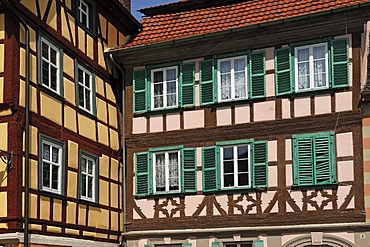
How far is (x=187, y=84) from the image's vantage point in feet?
62.6

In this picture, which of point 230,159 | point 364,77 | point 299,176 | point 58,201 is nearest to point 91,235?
point 58,201

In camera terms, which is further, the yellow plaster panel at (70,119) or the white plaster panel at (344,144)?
the white plaster panel at (344,144)

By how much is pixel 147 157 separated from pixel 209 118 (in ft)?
6.73

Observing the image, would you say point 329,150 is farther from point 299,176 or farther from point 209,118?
point 209,118

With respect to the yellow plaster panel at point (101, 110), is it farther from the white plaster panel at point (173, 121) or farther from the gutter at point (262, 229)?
the gutter at point (262, 229)

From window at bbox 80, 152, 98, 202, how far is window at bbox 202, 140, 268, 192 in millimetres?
2856

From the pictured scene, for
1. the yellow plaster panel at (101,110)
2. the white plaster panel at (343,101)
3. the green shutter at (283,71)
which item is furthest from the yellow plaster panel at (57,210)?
the white plaster panel at (343,101)

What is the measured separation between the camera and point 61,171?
16328 millimetres

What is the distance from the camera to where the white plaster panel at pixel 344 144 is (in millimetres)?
17016

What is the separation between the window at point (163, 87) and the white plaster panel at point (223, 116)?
94cm

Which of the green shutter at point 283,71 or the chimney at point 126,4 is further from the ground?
the chimney at point 126,4

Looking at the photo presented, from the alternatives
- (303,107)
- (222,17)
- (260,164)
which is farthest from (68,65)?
(303,107)

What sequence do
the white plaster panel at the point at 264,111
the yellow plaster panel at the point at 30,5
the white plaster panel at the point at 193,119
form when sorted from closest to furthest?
the yellow plaster panel at the point at 30,5 < the white plaster panel at the point at 264,111 < the white plaster panel at the point at 193,119

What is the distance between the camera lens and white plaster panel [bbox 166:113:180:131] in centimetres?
1914
